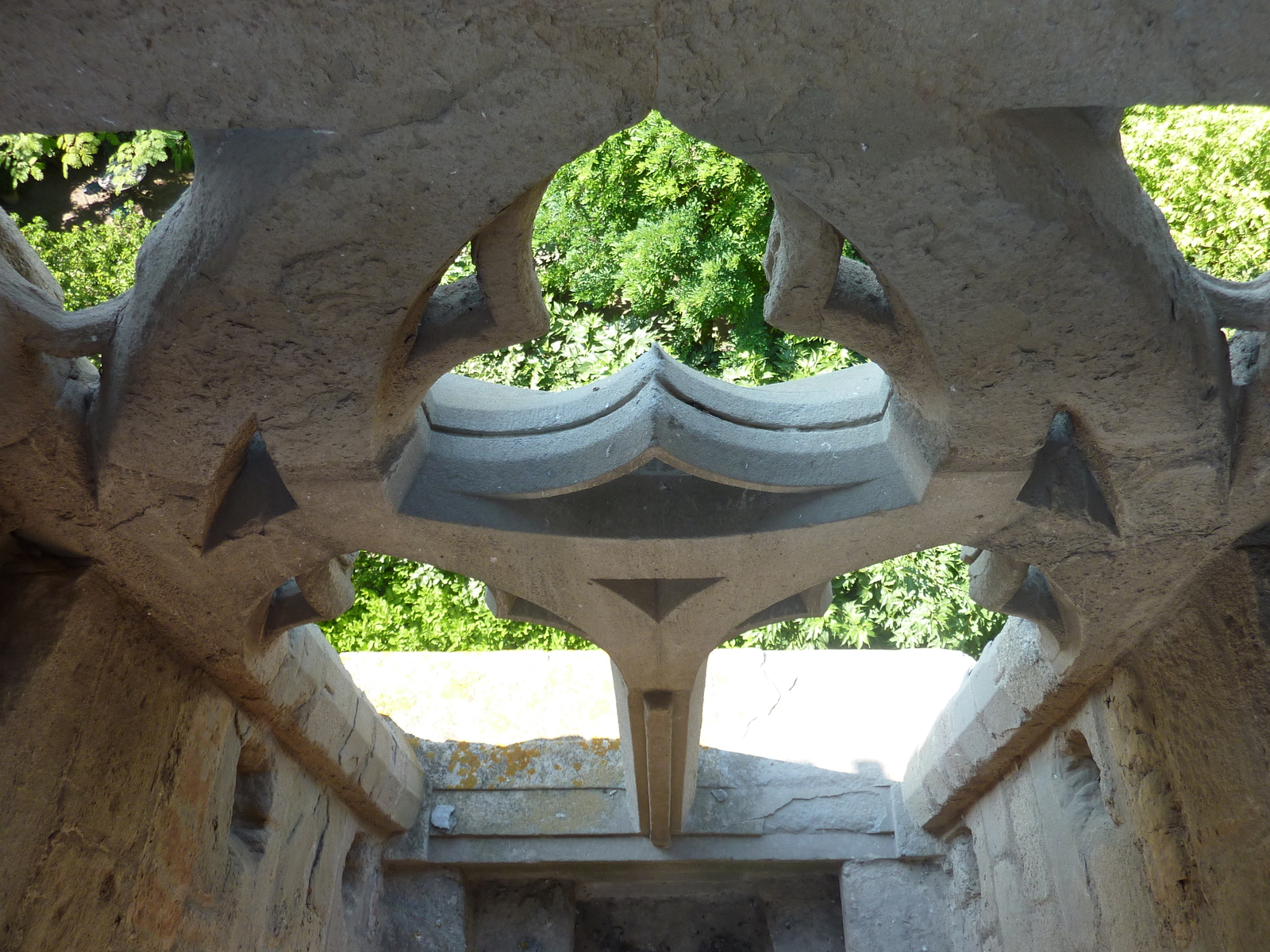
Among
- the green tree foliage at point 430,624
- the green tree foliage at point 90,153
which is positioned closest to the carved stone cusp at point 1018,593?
the green tree foliage at point 430,624

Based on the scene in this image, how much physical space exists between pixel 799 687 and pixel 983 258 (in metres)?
3.16

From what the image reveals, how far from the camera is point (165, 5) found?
1138 millimetres

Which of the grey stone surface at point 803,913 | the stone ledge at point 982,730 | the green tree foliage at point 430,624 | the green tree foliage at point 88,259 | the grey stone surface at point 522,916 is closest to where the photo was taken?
the stone ledge at point 982,730

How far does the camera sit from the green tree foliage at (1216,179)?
5.15m

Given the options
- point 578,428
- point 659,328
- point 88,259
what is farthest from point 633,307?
point 578,428

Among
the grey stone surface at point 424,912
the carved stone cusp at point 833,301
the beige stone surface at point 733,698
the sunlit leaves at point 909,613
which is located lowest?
the grey stone surface at point 424,912

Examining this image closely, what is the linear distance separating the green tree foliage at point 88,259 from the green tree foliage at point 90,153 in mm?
662

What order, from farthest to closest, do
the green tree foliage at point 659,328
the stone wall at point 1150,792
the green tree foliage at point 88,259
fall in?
the green tree foliage at point 659,328
the green tree foliage at point 88,259
the stone wall at point 1150,792

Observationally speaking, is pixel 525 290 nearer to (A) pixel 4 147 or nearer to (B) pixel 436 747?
(B) pixel 436 747

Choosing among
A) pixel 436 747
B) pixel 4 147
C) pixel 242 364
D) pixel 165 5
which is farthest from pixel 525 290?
pixel 4 147

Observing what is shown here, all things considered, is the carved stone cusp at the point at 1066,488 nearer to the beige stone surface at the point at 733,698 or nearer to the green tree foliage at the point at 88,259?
the beige stone surface at the point at 733,698

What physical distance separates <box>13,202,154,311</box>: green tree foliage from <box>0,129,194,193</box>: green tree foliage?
66 cm

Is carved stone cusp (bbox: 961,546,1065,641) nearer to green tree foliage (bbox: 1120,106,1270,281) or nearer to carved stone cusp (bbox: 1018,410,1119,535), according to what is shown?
carved stone cusp (bbox: 1018,410,1119,535)

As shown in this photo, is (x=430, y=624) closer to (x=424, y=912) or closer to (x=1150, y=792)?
(x=424, y=912)
